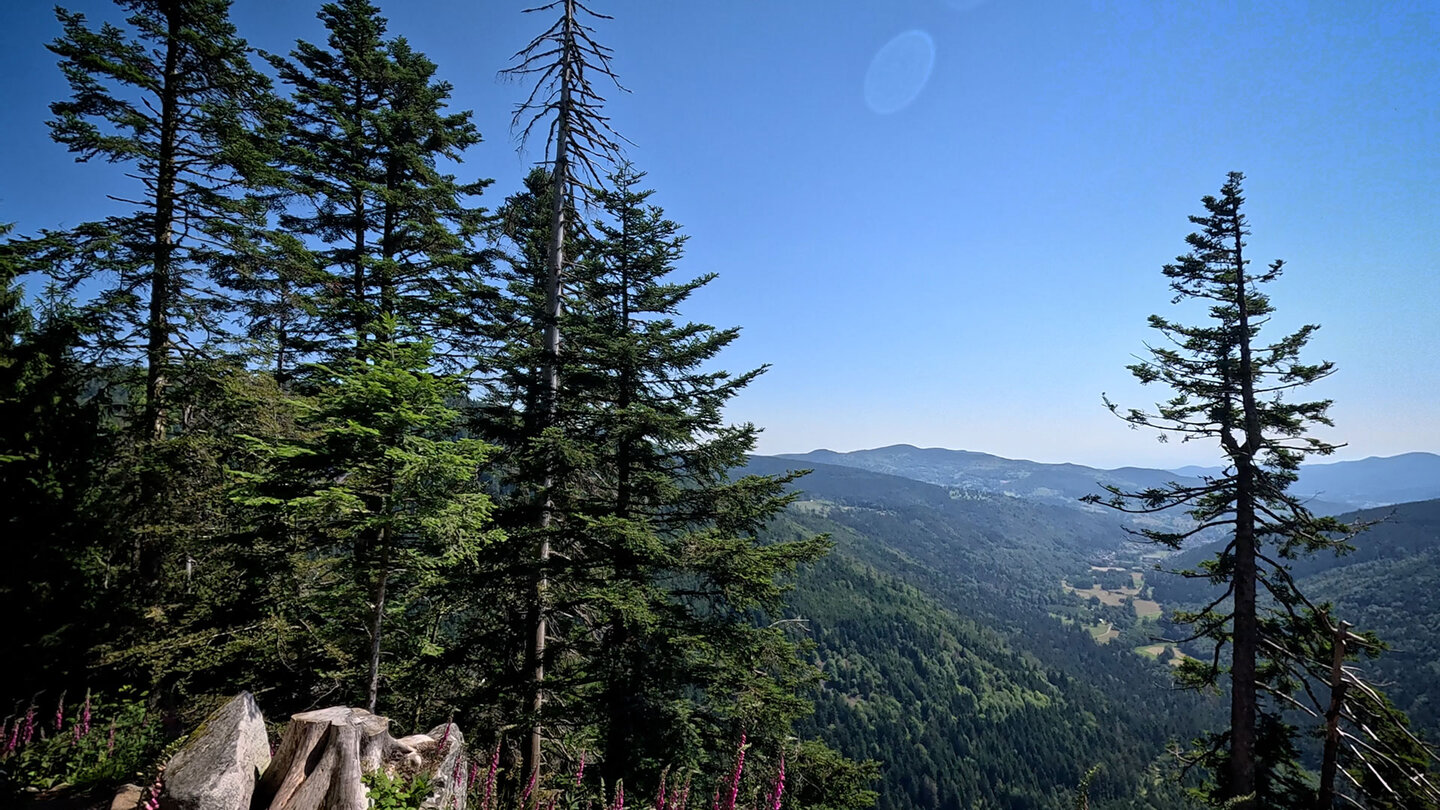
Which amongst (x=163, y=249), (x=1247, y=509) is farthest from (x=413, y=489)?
(x=1247, y=509)

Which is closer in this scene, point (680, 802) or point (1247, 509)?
point (680, 802)

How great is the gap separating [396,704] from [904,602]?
8267 inches

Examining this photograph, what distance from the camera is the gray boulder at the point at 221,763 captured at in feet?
16.8

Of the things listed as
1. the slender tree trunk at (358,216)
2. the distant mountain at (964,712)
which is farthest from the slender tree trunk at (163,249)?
the distant mountain at (964,712)

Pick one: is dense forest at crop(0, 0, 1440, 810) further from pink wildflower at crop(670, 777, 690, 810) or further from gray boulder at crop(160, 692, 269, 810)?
pink wildflower at crop(670, 777, 690, 810)

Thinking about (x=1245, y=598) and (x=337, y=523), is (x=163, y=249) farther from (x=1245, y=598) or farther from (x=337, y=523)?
(x=1245, y=598)

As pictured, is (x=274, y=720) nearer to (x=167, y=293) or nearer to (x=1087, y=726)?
(x=167, y=293)

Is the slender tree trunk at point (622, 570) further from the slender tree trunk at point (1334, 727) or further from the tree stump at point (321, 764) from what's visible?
the slender tree trunk at point (1334, 727)

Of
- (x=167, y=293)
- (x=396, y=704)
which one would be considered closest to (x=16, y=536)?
(x=167, y=293)

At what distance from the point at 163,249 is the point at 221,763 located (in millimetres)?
8927

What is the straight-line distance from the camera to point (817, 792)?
1043cm

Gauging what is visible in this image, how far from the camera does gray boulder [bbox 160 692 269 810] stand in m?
5.13

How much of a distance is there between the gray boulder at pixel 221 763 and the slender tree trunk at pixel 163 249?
678cm

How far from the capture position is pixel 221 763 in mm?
5367
